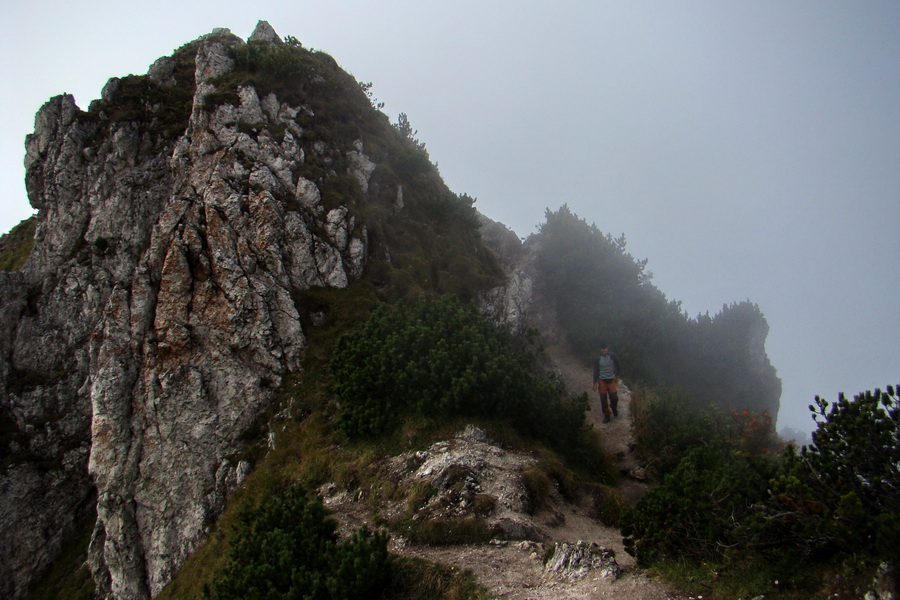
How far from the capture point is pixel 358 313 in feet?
53.5

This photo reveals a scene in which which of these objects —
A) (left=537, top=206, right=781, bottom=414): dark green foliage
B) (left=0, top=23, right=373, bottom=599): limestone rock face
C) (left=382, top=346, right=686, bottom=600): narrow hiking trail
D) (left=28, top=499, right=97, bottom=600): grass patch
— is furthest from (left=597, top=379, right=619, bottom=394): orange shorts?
(left=28, top=499, right=97, bottom=600): grass patch

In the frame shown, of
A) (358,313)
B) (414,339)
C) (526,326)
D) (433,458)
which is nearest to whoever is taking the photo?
(433,458)

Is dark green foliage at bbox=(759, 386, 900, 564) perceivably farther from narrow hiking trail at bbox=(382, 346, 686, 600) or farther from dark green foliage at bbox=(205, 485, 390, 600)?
dark green foliage at bbox=(205, 485, 390, 600)

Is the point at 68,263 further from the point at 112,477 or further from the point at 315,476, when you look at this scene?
the point at 315,476

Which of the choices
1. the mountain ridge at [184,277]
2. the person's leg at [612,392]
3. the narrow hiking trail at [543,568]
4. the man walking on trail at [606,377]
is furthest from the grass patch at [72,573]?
the person's leg at [612,392]

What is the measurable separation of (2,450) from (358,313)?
1339cm

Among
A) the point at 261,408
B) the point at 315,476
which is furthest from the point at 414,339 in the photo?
the point at 261,408

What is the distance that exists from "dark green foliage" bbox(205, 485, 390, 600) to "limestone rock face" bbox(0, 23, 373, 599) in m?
5.77

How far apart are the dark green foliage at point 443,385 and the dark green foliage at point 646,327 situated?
422 inches

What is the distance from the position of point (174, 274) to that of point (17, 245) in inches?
674

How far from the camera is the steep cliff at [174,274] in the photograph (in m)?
14.6

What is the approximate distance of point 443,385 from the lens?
12297 mm

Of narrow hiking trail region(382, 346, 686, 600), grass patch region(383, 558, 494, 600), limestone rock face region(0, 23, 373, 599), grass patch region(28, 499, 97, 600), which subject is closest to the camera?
narrow hiking trail region(382, 346, 686, 600)

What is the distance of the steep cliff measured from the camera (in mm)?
14609
